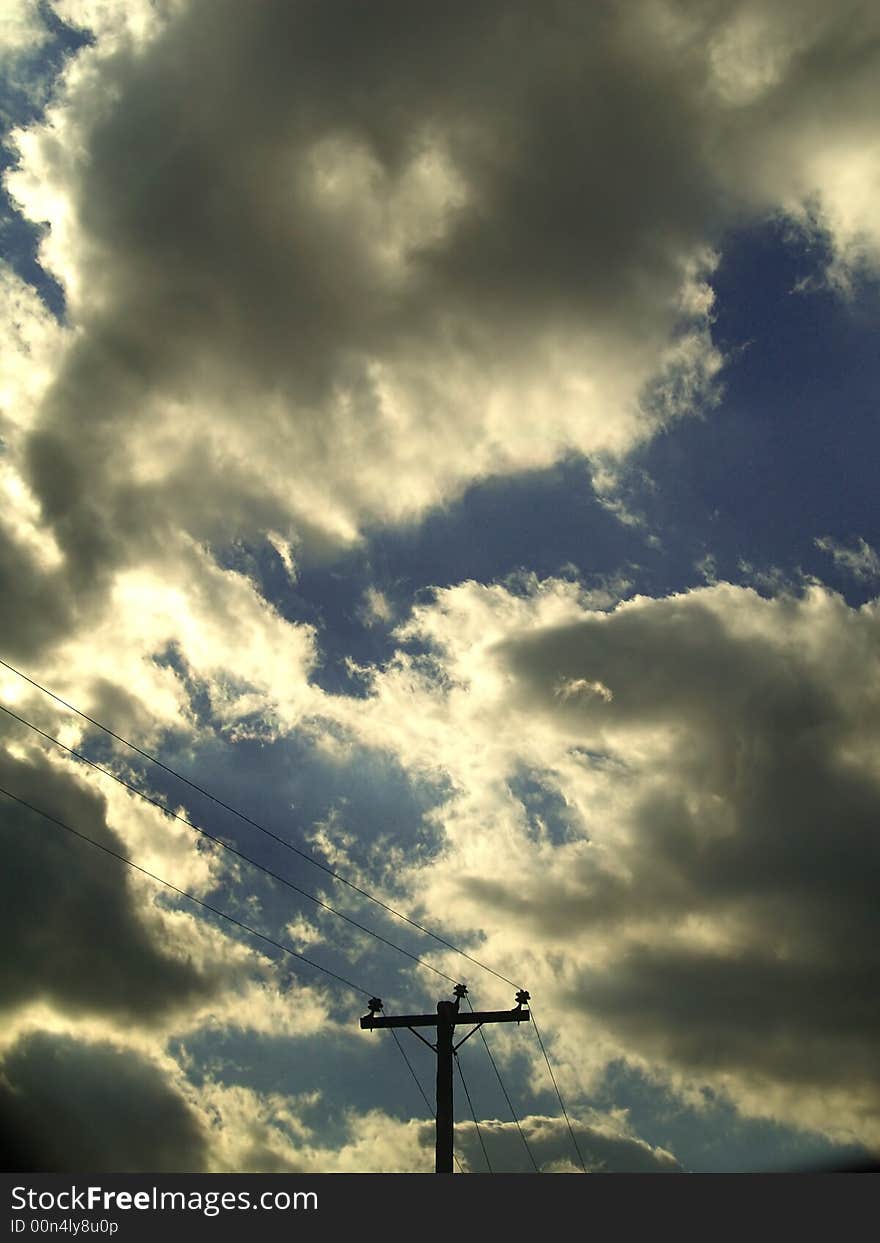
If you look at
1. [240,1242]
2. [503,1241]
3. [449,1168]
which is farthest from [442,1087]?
[240,1242]

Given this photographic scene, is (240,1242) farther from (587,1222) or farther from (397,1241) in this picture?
(587,1222)

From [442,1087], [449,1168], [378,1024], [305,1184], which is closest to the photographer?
[305,1184]

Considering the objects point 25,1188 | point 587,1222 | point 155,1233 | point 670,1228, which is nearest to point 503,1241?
point 587,1222

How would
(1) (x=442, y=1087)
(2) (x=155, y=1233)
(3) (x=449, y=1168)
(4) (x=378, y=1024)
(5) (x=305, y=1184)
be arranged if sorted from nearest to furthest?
(2) (x=155, y=1233) → (5) (x=305, y=1184) → (3) (x=449, y=1168) → (1) (x=442, y=1087) → (4) (x=378, y=1024)

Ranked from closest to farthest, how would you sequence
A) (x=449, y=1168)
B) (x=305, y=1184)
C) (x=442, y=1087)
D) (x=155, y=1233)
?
(x=155, y=1233), (x=305, y=1184), (x=449, y=1168), (x=442, y=1087)

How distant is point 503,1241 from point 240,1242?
4148 millimetres

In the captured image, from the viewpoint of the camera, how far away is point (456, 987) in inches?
910

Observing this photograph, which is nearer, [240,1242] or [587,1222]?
[240,1242]

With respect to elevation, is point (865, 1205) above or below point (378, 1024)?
below

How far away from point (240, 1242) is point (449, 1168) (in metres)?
6.22

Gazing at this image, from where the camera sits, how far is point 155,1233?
1399cm

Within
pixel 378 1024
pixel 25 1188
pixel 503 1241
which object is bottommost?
pixel 503 1241

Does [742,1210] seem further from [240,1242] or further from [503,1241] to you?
[240,1242]

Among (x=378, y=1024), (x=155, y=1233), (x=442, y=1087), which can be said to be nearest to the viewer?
(x=155, y=1233)
